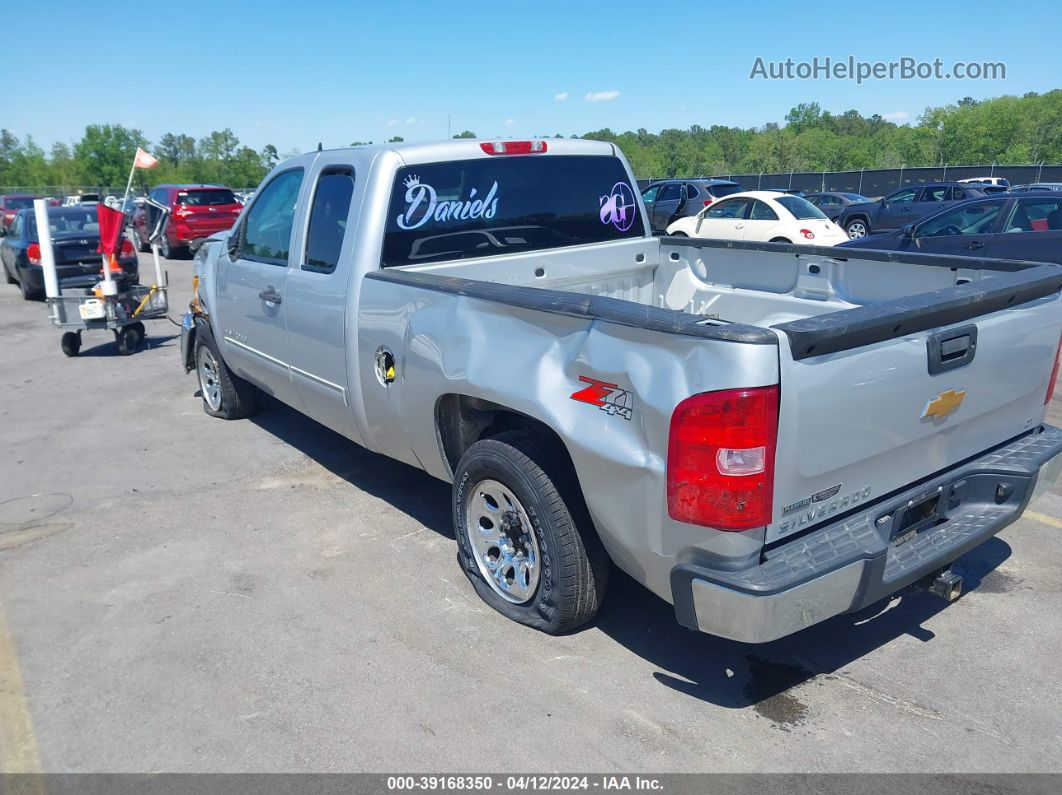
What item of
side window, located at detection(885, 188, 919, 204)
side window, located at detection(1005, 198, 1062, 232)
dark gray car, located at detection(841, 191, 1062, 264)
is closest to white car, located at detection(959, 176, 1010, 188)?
side window, located at detection(885, 188, 919, 204)

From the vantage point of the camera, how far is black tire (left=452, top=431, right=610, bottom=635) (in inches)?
133

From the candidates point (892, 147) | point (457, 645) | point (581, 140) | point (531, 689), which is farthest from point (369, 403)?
point (892, 147)

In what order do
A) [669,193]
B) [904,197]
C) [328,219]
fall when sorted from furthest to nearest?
[904,197]
[669,193]
[328,219]

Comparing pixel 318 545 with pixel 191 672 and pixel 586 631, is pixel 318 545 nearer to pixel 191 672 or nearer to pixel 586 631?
pixel 191 672

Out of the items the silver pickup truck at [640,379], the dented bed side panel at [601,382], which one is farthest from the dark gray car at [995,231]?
the dented bed side panel at [601,382]

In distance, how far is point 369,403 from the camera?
174 inches

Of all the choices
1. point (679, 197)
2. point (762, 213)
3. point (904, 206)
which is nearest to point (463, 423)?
point (762, 213)

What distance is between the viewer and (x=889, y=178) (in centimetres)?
3825

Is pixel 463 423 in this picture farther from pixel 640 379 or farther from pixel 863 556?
pixel 863 556

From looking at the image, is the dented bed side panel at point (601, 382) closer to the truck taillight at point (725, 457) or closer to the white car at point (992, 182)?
the truck taillight at point (725, 457)

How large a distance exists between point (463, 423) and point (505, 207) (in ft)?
4.82

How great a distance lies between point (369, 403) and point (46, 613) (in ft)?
6.00

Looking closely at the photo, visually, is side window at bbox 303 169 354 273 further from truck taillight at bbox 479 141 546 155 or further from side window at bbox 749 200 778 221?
side window at bbox 749 200 778 221

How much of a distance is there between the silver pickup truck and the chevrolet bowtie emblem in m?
0.02
